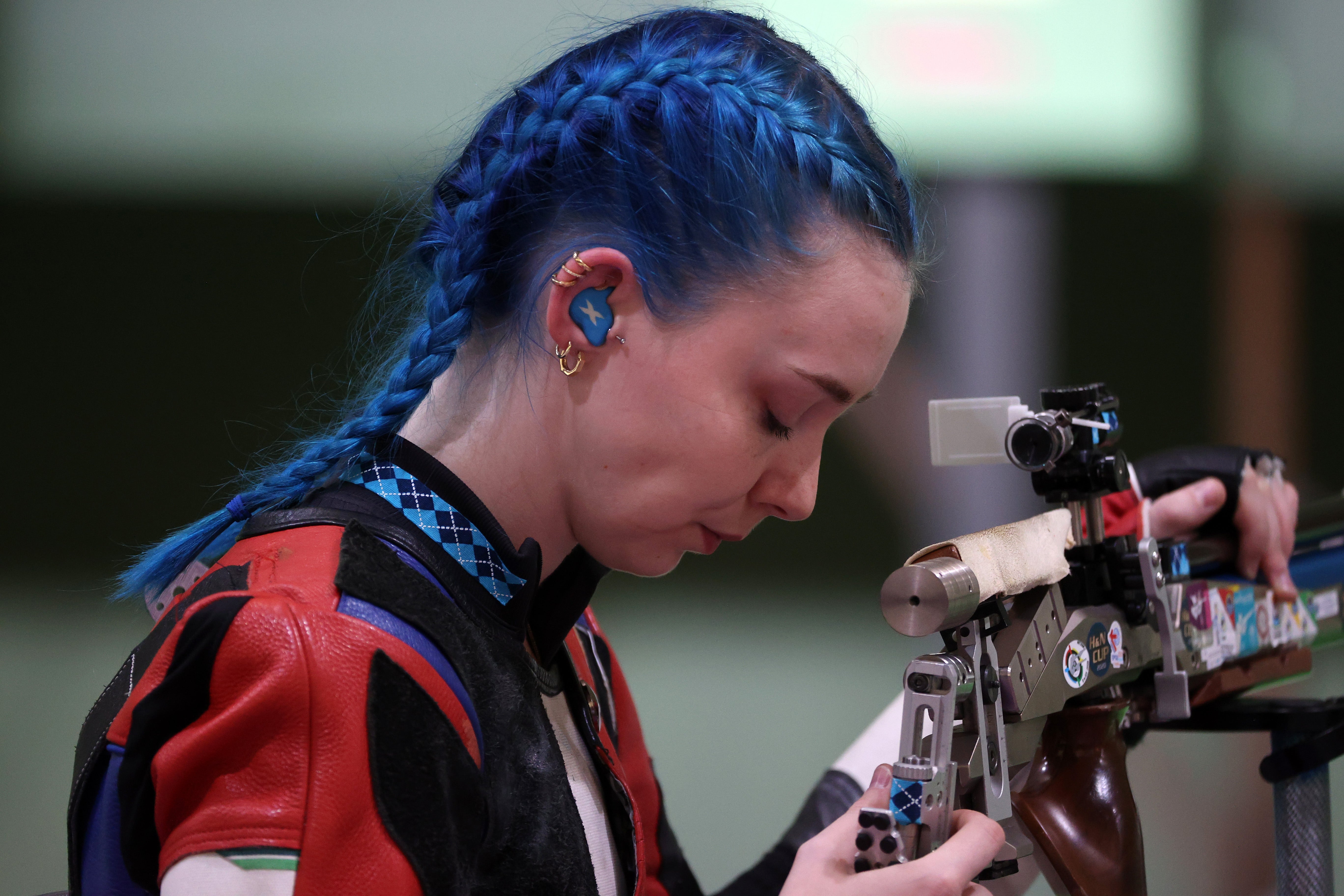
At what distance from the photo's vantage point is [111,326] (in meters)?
1.53

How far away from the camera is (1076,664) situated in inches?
23.1

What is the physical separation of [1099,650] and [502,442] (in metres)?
0.35

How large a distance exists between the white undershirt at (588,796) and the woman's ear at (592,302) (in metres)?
0.22

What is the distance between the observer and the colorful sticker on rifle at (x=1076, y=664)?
1.91 ft

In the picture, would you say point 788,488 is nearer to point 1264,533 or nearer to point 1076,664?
point 1076,664

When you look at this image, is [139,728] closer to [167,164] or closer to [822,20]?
[167,164]

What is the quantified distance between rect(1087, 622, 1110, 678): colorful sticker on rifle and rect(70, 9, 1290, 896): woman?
0.15 metres

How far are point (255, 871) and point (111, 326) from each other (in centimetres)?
132

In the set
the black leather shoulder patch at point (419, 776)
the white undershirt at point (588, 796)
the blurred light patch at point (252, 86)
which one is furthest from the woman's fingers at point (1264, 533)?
the blurred light patch at point (252, 86)

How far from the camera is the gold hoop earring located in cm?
56

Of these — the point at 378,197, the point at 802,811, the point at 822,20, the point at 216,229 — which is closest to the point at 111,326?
the point at 216,229

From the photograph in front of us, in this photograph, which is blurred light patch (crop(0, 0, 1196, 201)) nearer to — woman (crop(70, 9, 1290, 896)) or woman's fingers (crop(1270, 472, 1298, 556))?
woman's fingers (crop(1270, 472, 1298, 556))

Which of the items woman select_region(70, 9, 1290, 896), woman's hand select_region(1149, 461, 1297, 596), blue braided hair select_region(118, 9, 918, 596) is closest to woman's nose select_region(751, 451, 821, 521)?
woman select_region(70, 9, 1290, 896)

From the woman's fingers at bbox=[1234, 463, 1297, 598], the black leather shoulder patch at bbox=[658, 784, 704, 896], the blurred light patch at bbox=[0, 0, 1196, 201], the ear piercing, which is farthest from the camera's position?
the blurred light patch at bbox=[0, 0, 1196, 201]
